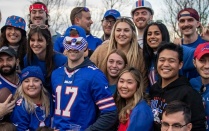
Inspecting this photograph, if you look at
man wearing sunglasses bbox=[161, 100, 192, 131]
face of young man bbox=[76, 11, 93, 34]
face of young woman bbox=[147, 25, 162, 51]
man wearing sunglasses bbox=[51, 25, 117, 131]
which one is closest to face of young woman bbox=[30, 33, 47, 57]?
man wearing sunglasses bbox=[51, 25, 117, 131]

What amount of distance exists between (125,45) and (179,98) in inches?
74.0

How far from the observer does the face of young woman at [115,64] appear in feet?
20.7

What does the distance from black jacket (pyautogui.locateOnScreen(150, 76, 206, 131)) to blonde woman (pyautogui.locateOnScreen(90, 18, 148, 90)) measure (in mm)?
1040

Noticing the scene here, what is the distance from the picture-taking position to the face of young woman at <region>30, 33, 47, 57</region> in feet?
21.7

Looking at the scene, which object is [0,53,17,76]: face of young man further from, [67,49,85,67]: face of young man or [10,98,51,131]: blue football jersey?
[67,49,85,67]: face of young man

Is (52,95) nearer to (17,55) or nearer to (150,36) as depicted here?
(17,55)

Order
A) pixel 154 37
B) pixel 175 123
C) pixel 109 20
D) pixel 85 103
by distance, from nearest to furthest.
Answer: pixel 175 123 < pixel 85 103 < pixel 154 37 < pixel 109 20

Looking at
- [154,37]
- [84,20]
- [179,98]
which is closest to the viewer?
[179,98]

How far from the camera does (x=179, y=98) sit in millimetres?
5102

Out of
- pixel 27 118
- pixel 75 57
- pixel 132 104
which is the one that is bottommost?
pixel 27 118

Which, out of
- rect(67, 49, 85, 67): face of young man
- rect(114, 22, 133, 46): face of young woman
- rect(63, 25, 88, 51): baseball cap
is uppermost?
rect(114, 22, 133, 46): face of young woman

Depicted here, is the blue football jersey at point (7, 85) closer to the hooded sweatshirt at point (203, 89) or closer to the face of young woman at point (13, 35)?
the face of young woman at point (13, 35)

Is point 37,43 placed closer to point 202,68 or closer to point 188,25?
point 188,25

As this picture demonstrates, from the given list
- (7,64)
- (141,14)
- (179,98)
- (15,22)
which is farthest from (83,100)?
(141,14)
